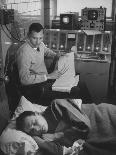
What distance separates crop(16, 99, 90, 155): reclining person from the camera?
4.50ft

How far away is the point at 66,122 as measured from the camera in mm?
1562

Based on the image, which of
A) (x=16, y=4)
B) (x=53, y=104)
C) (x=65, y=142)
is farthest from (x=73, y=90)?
(x=16, y=4)

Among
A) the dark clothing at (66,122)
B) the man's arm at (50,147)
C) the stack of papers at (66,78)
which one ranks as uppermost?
the stack of papers at (66,78)

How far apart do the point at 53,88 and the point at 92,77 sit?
831 millimetres

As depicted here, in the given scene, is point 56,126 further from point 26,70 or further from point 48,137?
point 26,70

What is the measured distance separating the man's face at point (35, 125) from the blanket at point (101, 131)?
0.90ft

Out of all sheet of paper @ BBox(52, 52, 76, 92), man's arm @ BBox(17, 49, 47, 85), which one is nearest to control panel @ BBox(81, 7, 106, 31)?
sheet of paper @ BBox(52, 52, 76, 92)

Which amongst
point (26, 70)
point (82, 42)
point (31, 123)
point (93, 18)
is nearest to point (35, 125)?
point (31, 123)

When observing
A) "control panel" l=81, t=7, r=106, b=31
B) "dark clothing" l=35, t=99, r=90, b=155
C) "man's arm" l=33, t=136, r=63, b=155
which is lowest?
"man's arm" l=33, t=136, r=63, b=155

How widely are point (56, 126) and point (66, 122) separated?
0.07 m

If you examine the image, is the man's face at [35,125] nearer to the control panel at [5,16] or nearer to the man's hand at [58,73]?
the man's hand at [58,73]

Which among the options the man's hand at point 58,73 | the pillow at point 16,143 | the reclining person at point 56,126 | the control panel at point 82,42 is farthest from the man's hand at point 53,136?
the control panel at point 82,42

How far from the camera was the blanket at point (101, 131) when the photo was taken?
4.48 ft

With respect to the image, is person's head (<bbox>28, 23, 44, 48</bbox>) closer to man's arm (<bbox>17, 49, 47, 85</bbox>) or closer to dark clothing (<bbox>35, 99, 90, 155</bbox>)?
man's arm (<bbox>17, 49, 47, 85</bbox>)
